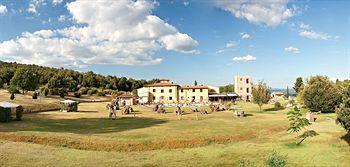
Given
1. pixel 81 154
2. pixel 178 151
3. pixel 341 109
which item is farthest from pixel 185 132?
pixel 341 109

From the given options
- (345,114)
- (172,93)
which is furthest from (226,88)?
(345,114)

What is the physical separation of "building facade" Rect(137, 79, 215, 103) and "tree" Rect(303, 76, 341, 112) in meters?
45.8

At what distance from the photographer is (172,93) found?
110250 mm

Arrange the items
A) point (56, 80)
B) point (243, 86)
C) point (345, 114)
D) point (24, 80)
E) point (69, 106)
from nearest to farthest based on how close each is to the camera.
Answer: point (345, 114)
point (69, 106)
point (24, 80)
point (56, 80)
point (243, 86)

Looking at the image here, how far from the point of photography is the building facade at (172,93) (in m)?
109

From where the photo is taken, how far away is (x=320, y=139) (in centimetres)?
3300

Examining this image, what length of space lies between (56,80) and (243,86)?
6387 cm

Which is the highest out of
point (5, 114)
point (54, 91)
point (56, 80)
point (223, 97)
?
point (56, 80)

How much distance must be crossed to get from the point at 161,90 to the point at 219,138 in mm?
75966

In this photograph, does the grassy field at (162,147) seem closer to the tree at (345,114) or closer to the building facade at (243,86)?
the tree at (345,114)

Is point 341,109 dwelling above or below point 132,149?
above

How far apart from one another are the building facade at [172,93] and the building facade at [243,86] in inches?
630

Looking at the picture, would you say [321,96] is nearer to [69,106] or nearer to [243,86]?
[69,106]

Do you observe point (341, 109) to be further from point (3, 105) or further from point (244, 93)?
point (244, 93)
